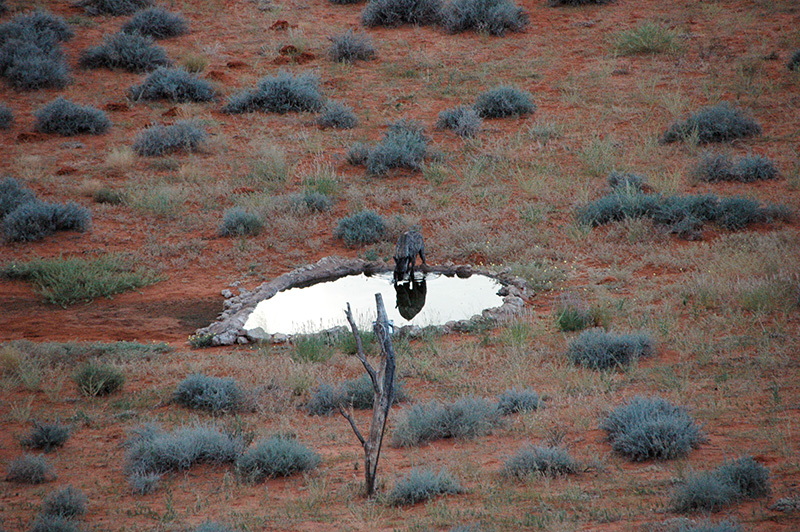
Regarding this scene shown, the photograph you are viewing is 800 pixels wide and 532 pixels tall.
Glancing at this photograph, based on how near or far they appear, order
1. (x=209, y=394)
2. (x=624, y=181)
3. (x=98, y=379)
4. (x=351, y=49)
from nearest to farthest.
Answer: (x=209, y=394)
(x=98, y=379)
(x=624, y=181)
(x=351, y=49)

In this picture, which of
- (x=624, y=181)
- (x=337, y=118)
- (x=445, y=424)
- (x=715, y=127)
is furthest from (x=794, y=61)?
(x=445, y=424)

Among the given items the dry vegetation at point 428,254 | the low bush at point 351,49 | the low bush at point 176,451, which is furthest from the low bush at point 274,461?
the low bush at point 351,49

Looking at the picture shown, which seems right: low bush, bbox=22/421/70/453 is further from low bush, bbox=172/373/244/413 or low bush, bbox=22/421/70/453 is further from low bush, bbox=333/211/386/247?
low bush, bbox=333/211/386/247

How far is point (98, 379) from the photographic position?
24.0 feet

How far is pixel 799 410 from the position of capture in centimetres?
586

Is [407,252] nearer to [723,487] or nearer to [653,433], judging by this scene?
[653,433]

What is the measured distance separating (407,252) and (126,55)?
38.4 ft

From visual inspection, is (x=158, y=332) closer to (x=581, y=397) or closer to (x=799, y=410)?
(x=581, y=397)

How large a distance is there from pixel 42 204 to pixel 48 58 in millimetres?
7270

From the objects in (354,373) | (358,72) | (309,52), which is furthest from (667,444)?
(309,52)

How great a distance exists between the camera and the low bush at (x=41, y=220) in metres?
11.9

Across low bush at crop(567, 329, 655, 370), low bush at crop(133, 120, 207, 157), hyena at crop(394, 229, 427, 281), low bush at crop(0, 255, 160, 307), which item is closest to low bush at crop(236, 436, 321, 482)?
low bush at crop(567, 329, 655, 370)

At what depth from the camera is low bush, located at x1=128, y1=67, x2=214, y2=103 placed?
56.0ft

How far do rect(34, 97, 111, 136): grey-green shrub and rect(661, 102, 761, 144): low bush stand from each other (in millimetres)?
11142
